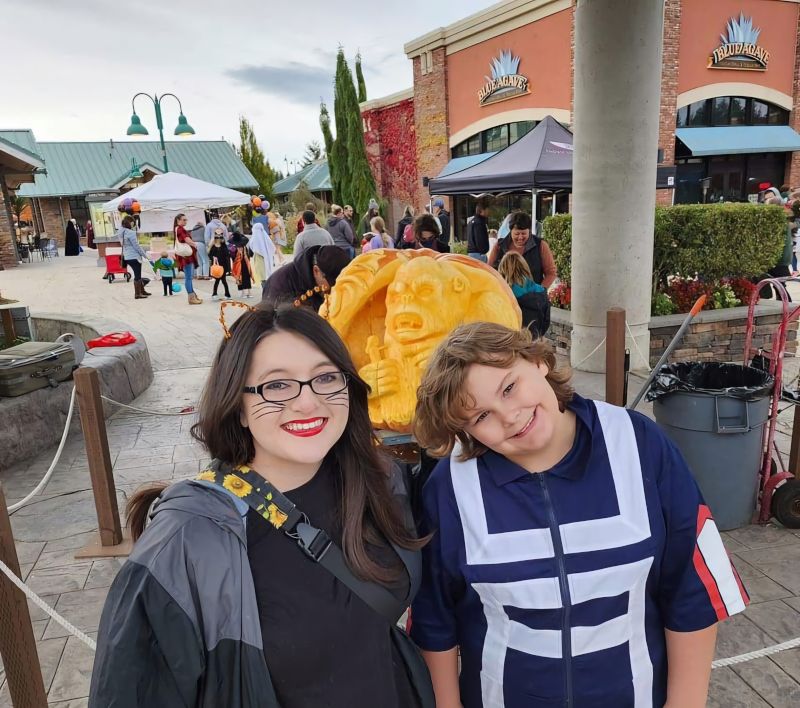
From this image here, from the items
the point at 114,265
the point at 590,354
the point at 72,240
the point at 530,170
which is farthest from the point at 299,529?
the point at 72,240

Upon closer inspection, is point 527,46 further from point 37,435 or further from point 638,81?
point 37,435

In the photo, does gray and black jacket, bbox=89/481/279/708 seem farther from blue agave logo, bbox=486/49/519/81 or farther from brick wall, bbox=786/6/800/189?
brick wall, bbox=786/6/800/189

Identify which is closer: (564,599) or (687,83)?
(564,599)

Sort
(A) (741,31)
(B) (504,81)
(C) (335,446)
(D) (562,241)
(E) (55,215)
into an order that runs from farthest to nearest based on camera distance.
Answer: (E) (55,215), (B) (504,81), (A) (741,31), (D) (562,241), (C) (335,446)

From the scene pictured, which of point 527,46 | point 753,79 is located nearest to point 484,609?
point 527,46

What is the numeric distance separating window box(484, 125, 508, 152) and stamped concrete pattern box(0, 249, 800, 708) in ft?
46.0

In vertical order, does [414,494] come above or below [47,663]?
above

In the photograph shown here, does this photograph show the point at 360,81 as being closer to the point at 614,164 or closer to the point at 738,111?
the point at 738,111

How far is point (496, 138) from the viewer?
64.1 feet

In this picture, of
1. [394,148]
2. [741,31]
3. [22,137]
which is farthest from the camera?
[22,137]

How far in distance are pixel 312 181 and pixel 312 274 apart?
113 feet

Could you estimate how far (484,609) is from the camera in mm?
1381

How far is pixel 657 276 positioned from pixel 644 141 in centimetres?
183

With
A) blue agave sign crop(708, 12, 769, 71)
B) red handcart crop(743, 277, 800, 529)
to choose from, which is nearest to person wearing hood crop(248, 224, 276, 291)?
red handcart crop(743, 277, 800, 529)
